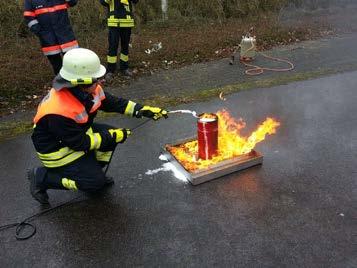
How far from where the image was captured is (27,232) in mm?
3588

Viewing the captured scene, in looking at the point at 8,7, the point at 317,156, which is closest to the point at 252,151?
the point at 317,156

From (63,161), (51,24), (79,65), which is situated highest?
(51,24)

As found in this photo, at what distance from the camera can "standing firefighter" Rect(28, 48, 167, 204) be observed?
11.6 feet

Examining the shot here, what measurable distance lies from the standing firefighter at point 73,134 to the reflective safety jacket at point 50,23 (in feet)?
9.37

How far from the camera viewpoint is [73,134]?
3594 millimetres

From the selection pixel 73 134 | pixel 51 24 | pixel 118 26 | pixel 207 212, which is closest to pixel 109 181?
pixel 73 134

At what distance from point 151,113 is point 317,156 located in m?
2.01

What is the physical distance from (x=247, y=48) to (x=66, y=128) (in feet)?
18.0

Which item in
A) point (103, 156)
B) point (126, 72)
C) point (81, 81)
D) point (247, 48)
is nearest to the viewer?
point (81, 81)

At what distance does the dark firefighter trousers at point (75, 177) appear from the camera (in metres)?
3.82

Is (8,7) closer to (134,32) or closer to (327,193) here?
(134,32)

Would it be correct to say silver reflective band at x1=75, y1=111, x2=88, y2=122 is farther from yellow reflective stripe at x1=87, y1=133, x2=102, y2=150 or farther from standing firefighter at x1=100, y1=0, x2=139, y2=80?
A: standing firefighter at x1=100, y1=0, x2=139, y2=80

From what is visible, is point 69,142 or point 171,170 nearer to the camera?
point 69,142

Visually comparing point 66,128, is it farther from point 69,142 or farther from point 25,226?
point 25,226
